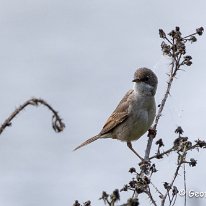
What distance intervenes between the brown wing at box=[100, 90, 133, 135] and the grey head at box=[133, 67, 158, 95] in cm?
43

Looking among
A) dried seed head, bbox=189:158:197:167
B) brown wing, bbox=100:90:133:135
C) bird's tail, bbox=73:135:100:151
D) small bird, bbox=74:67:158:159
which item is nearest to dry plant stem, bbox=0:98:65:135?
dried seed head, bbox=189:158:197:167

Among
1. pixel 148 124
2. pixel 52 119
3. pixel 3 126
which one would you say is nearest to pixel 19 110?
pixel 3 126

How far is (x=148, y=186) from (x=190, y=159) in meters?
0.78

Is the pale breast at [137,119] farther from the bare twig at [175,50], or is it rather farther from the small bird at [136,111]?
the bare twig at [175,50]

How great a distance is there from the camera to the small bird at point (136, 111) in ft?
25.6

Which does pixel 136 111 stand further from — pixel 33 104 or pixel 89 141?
pixel 33 104

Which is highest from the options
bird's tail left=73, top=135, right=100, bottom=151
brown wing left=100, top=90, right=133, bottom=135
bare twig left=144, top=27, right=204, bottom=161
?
brown wing left=100, top=90, right=133, bottom=135

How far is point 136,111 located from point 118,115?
507 mm

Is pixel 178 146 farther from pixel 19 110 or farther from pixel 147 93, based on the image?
pixel 147 93

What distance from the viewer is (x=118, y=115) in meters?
8.48

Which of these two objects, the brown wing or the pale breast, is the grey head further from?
the brown wing

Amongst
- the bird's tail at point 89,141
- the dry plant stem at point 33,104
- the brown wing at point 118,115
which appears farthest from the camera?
the bird's tail at point 89,141

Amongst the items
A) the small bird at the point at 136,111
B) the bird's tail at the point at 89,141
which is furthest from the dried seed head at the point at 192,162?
the bird's tail at the point at 89,141

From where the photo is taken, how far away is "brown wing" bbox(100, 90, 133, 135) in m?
8.34
